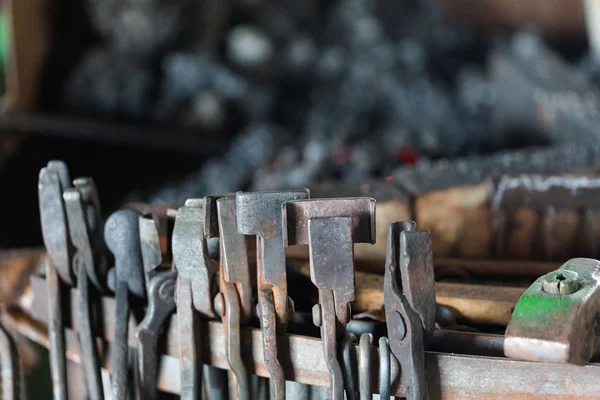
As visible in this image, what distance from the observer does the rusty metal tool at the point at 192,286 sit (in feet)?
2.55

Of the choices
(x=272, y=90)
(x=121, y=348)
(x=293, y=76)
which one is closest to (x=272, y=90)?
(x=272, y=90)

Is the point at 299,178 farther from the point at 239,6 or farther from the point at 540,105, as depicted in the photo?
the point at 239,6

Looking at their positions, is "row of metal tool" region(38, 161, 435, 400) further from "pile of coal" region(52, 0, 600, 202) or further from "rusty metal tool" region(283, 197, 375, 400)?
"pile of coal" region(52, 0, 600, 202)

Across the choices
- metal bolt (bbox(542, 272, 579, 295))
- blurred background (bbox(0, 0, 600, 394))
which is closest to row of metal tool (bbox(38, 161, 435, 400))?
metal bolt (bbox(542, 272, 579, 295))

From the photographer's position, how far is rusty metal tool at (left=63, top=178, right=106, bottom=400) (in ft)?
2.84

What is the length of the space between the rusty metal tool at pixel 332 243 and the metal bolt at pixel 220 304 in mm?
125

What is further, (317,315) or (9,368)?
(9,368)

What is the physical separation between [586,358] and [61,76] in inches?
133

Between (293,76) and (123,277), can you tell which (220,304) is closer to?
(123,277)

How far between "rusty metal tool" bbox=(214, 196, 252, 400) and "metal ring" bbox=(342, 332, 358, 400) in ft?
0.41

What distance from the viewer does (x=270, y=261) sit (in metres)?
0.73

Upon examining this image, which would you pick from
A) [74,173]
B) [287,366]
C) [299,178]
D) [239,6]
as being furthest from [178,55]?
[287,366]

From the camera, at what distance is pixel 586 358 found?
2.20 feet

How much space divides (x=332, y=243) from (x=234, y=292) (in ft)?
0.48
